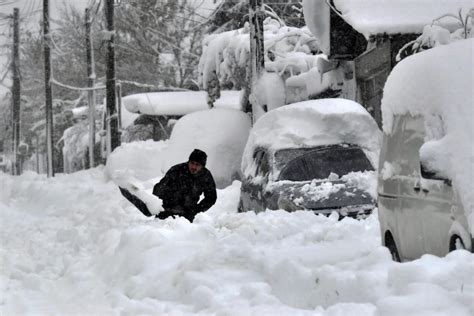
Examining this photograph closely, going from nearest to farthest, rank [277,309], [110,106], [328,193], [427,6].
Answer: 1. [277,309]
2. [328,193]
3. [427,6]
4. [110,106]

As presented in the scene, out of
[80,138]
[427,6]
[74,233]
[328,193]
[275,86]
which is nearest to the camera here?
[328,193]

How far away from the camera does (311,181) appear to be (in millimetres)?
10148

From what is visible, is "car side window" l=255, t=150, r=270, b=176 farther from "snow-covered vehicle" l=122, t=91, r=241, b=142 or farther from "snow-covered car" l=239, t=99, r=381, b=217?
"snow-covered vehicle" l=122, t=91, r=241, b=142

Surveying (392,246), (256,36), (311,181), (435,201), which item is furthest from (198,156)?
(256,36)

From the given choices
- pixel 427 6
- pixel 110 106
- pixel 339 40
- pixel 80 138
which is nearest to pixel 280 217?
pixel 427 6

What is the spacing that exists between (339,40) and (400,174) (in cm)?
1241

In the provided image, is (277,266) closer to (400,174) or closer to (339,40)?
(400,174)

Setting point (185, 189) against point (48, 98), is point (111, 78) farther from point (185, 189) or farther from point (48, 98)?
point (185, 189)

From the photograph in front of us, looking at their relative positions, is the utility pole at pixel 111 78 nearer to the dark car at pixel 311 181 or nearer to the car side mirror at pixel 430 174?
the dark car at pixel 311 181

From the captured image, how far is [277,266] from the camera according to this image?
595 cm

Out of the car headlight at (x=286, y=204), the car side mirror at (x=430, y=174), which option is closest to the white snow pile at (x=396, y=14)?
the car headlight at (x=286, y=204)

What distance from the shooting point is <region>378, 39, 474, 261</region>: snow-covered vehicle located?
5191mm

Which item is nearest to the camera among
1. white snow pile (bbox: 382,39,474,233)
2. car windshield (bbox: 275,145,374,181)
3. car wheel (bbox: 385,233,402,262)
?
white snow pile (bbox: 382,39,474,233)

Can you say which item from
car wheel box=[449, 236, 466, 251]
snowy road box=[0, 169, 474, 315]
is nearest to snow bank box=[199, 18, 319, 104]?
snowy road box=[0, 169, 474, 315]
